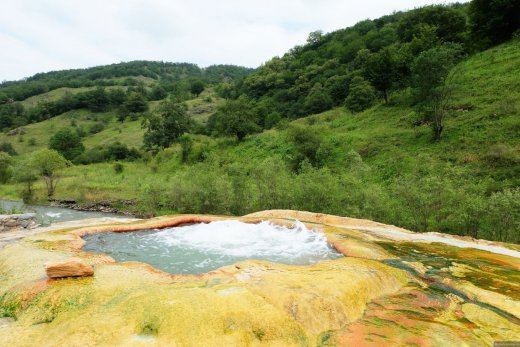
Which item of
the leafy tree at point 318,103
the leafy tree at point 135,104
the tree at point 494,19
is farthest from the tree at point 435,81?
the leafy tree at point 135,104

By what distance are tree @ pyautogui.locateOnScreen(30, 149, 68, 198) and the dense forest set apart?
19 centimetres

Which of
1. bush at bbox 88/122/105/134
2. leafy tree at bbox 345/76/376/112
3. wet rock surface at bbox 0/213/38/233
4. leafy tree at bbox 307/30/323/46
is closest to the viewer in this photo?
wet rock surface at bbox 0/213/38/233

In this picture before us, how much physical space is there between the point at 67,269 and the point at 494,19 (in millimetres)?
63258

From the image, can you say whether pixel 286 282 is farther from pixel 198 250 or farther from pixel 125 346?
pixel 198 250

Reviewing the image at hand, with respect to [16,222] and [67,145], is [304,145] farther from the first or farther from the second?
[67,145]

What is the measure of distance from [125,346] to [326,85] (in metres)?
81.9

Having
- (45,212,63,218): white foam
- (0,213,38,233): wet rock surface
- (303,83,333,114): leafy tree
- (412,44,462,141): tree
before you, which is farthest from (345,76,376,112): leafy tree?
(0,213,38,233): wet rock surface

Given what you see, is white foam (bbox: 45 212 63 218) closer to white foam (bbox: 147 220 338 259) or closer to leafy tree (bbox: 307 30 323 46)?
white foam (bbox: 147 220 338 259)

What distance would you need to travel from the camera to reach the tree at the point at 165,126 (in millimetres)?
84188

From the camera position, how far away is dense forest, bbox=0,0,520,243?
2833 cm

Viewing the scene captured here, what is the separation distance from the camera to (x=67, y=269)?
1358cm

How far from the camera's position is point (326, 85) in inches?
3327

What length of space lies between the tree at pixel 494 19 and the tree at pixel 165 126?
203 feet

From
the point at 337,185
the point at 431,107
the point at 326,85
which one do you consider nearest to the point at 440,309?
the point at 337,185
